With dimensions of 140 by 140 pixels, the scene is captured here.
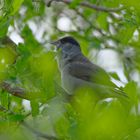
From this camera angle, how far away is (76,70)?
431 cm

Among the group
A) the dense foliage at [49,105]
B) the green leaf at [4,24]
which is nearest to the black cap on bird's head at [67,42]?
the dense foliage at [49,105]

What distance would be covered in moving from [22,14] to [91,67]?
0.97 meters

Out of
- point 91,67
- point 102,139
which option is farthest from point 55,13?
point 102,139

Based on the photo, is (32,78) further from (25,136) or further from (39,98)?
(25,136)

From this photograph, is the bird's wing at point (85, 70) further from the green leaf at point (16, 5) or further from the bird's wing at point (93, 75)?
the green leaf at point (16, 5)

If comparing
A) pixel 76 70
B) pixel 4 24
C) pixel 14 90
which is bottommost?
pixel 76 70

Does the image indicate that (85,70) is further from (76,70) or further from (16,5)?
(16,5)

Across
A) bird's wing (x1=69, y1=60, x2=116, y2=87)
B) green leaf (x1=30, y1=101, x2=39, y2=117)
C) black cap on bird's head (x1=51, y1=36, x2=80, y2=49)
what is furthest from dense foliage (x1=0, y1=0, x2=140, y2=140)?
black cap on bird's head (x1=51, y1=36, x2=80, y2=49)

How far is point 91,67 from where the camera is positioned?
4168 mm

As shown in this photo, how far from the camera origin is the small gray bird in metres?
3.53

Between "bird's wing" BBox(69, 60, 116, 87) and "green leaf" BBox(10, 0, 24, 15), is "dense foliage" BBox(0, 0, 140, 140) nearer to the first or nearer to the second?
"green leaf" BBox(10, 0, 24, 15)

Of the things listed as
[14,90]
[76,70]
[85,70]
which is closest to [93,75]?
[85,70]

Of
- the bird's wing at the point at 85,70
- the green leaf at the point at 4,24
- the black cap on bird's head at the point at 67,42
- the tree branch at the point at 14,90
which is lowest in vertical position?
the bird's wing at the point at 85,70

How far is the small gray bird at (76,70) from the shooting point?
353cm
